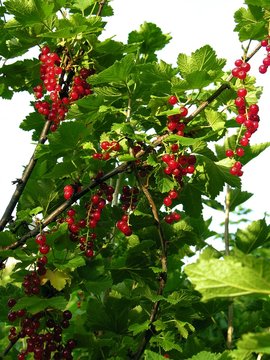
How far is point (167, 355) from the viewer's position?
8.79 feet

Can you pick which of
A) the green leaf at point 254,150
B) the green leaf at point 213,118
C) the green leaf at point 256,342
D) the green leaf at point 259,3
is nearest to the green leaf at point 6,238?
the green leaf at point 213,118

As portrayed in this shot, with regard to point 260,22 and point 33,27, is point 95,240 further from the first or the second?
point 260,22

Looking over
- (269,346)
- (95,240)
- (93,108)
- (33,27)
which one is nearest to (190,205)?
(95,240)

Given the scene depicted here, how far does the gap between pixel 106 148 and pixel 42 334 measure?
0.99m

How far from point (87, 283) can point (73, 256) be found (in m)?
0.16

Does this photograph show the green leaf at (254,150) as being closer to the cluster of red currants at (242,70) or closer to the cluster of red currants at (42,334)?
the cluster of red currants at (242,70)

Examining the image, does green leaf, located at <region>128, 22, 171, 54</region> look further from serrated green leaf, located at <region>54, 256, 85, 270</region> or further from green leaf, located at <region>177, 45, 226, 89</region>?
serrated green leaf, located at <region>54, 256, 85, 270</region>

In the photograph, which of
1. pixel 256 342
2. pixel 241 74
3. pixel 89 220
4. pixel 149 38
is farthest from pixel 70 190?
pixel 256 342

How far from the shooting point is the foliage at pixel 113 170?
223cm

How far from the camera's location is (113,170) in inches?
93.5

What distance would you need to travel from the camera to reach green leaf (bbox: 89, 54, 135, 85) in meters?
2.13

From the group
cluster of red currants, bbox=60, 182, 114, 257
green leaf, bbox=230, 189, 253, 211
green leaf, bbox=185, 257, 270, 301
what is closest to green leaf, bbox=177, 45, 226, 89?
cluster of red currants, bbox=60, 182, 114, 257

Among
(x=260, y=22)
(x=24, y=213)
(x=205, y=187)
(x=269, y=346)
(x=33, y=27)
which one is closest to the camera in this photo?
(x=269, y=346)

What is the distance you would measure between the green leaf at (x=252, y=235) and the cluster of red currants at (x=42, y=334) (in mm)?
1070
